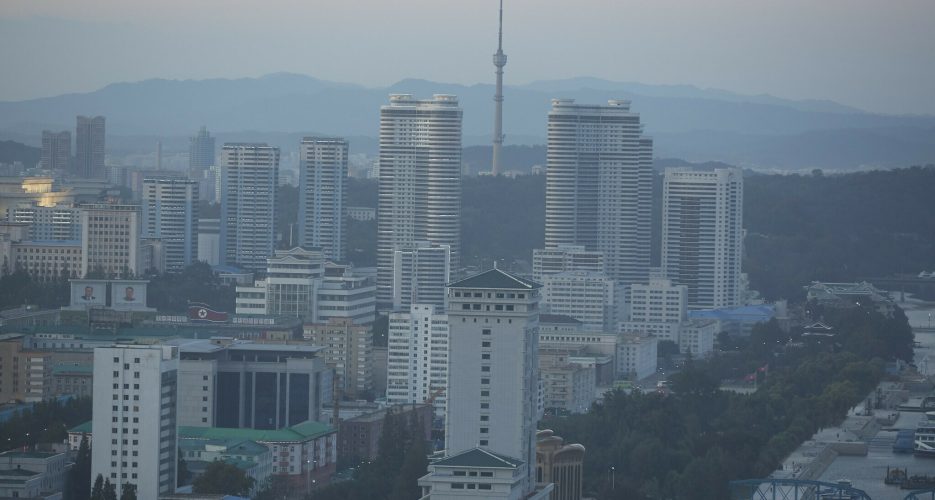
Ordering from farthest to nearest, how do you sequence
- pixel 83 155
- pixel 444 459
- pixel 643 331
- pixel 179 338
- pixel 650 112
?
pixel 650 112
pixel 83 155
pixel 643 331
pixel 179 338
pixel 444 459

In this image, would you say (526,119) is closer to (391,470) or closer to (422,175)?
(422,175)

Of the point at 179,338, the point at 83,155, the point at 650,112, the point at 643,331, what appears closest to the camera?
the point at 179,338

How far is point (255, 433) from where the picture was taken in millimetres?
27141

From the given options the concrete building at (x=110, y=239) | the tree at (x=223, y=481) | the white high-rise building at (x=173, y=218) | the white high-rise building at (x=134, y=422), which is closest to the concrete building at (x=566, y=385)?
the concrete building at (x=110, y=239)

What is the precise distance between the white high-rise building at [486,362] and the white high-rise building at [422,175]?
88.2 ft

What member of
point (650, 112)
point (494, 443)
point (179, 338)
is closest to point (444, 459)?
point (494, 443)

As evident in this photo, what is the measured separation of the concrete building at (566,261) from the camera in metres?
48.7

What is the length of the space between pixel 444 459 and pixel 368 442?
7.29m

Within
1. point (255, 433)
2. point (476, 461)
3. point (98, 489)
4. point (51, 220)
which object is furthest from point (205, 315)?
point (476, 461)

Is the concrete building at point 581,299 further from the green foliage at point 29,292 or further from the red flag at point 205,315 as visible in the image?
the green foliage at point 29,292

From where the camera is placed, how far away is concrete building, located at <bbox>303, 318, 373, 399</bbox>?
35.6 meters

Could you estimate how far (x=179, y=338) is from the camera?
3353 cm

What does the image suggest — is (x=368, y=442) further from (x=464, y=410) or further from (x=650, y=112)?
(x=650, y=112)

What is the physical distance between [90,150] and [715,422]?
1501 inches
